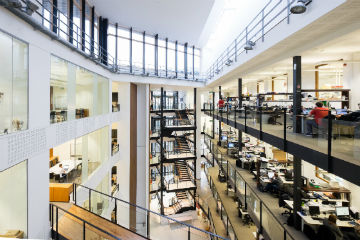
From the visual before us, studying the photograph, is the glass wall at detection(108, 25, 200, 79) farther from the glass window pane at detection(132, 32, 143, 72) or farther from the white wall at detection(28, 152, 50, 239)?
the white wall at detection(28, 152, 50, 239)

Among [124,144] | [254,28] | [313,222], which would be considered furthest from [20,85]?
[254,28]

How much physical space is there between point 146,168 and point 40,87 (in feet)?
38.9

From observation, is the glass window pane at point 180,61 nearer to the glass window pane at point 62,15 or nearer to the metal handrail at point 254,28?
the metal handrail at point 254,28

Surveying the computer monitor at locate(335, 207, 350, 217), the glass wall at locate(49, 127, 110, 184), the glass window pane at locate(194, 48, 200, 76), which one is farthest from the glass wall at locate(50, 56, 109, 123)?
the glass window pane at locate(194, 48, 200, 76)

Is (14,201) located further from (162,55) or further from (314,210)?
(162,55)

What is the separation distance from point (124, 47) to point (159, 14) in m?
4.13

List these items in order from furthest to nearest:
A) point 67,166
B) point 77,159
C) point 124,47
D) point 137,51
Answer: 1. point 137,51
2. point 124,47
3. point 77,159
4. point 67,166

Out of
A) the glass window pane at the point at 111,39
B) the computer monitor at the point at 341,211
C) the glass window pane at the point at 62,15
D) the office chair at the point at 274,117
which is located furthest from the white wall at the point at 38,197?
the glass window pane at the point at 111,39

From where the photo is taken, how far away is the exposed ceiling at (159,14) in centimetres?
1310

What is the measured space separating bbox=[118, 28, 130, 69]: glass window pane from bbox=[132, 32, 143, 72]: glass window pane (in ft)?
1.90

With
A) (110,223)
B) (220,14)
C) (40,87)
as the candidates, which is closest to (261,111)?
(110,223)

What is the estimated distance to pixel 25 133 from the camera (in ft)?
18.2

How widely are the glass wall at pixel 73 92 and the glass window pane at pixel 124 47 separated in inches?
204

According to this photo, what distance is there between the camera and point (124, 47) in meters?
17.3
